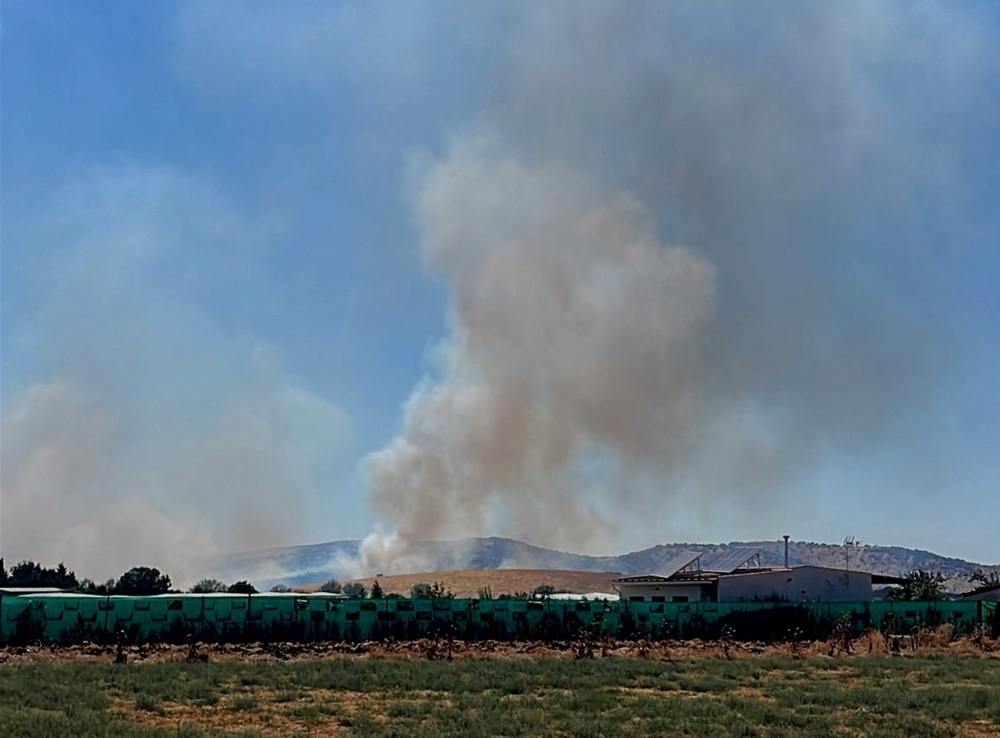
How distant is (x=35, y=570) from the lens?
99.6m

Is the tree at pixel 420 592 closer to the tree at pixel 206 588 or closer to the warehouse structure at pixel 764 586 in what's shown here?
the warehouse structure at pixel 764 586

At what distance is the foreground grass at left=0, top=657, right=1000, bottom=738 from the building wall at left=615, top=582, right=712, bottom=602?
34135 millimetres

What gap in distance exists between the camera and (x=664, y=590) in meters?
67.1

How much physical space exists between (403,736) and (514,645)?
77.1ft

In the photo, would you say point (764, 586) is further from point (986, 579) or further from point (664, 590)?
point (986, 579)

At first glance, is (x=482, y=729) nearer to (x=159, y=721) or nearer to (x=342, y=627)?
(x=159, y=721)

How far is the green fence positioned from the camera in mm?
38938

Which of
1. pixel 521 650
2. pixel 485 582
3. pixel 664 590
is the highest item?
pixel 664 590

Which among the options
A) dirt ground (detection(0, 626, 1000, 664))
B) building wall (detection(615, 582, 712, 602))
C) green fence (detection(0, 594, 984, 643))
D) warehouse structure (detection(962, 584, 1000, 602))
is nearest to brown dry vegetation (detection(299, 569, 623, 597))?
building wall (detection(615, 582, 712, 602))

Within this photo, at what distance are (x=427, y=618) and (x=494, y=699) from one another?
20327 millimetres

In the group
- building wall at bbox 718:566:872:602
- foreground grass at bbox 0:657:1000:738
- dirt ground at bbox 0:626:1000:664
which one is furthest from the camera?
building wall at bbox 718:566:872:602

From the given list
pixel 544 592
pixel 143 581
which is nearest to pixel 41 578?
pixel 143 581

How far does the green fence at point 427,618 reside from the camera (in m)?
38.9

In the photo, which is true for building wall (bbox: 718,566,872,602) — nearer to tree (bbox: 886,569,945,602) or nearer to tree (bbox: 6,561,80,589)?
tree (bbox: 886,569,945,602)
